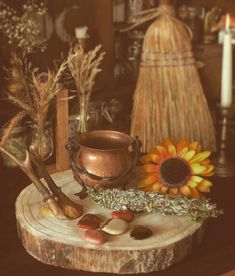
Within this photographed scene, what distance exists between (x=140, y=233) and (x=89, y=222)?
109mm

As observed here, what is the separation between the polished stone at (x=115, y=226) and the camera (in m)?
1.11

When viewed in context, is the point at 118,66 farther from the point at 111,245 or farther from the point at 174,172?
the point at 111,245

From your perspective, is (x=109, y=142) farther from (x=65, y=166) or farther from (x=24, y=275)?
(x=24, y=275)

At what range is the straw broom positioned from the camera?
175 cm

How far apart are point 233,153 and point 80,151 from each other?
0.65 m

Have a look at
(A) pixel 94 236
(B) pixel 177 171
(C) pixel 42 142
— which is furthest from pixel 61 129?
(A) pixel 94 236

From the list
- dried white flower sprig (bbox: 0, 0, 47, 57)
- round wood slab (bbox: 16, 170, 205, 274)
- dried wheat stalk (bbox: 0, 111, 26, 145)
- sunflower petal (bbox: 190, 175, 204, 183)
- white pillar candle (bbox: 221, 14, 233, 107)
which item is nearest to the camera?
round wood slab (bbox: 16, 170, 205, 274)

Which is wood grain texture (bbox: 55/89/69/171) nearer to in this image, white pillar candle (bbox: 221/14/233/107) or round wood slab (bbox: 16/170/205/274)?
round wood slab (bbox: 16/170/205/274)

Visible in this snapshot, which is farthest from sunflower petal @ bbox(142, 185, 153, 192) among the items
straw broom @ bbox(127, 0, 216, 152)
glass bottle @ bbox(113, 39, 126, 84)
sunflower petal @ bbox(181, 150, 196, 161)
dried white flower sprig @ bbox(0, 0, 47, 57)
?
glass bottle @ bbox(113, 39, 126, 84)

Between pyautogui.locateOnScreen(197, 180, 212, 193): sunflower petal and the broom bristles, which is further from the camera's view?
the broom bristles

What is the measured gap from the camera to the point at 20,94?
1595 millimetres

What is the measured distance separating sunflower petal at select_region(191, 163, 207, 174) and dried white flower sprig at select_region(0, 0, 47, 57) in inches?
24.9

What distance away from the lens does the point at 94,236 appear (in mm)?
1087

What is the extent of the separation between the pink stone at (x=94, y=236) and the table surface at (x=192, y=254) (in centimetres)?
7
